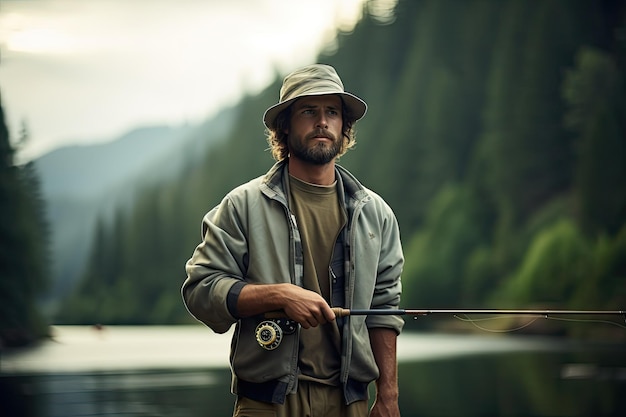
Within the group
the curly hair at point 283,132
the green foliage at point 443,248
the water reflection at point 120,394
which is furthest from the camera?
the green foliage at point 443,248

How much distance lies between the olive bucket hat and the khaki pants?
786mm

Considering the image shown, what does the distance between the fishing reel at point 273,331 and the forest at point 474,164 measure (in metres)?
36.5

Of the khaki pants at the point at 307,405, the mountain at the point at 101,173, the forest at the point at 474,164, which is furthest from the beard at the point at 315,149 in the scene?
the mountain at the point at 101,173

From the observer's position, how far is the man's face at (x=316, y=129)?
3.23m

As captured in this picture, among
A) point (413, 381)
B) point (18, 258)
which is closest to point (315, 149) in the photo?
point (413, 381)

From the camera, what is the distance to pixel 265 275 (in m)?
3.11

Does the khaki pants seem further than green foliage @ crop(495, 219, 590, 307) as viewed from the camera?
No

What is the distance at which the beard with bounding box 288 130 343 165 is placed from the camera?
10.6 ft

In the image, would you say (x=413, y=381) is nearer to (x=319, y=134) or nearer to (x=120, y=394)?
(x=120, y=394)

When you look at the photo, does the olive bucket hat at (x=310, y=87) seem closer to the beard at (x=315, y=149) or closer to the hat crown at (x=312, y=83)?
the hat crown at (x=312, y=83)

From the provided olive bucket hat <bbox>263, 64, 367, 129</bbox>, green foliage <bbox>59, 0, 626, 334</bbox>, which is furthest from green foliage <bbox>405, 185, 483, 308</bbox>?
olive bucket hat <bbox>263, 64, 367, 129</bbox>

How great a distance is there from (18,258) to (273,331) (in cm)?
4043

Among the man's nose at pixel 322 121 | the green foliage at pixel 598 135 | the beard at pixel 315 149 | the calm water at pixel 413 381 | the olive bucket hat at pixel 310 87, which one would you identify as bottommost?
the calm water at pixel 413 381

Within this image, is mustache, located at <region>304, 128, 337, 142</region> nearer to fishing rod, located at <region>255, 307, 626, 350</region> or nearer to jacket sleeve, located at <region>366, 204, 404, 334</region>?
jacket sleeve, located at <region>366, 204, 404, 334</region>
